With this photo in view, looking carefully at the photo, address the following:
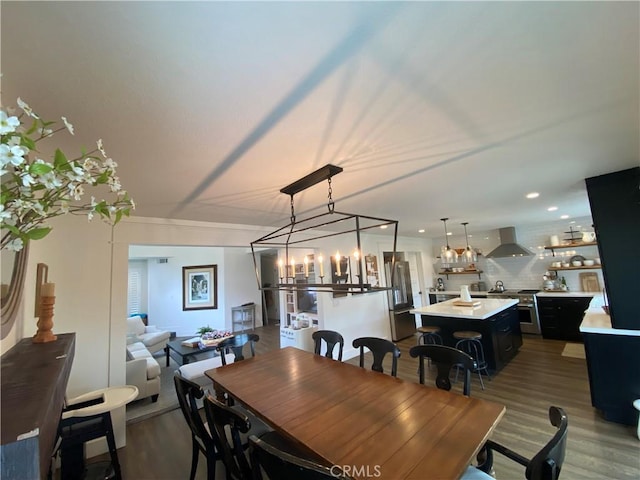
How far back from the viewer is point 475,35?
0.97 m

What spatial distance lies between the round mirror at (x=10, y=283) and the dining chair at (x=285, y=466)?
4.40ft

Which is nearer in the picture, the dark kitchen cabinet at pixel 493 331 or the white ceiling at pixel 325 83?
the white ceiling at pixel 325 83

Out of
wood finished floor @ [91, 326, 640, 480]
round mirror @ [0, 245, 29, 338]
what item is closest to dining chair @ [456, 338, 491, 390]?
wood finished floor @ [91, 326, 640, 480]

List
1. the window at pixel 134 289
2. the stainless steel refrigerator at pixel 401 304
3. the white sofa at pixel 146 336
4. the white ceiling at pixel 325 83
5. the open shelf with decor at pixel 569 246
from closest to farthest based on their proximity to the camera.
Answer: the white ceiling at pixel 325 83 < the open shelf with decor at pixel 569 246 < the white sofa at pixel 146 336 < the stainless steel refrigerator at pixel 401 304 < the window at pixel 134 289

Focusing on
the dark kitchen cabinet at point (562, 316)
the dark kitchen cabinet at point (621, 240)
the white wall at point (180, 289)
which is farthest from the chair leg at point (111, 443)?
the dark kitchen cabinet at point (562, 316)

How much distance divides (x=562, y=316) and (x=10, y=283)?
25.0 ft

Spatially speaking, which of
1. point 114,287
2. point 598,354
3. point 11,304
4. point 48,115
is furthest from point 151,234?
point 598,354

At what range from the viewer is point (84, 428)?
6.77 ft

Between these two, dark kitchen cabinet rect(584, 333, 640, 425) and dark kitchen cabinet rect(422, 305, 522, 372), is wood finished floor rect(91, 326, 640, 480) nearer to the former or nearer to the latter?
dark kitchen cabinet rect(584, 333, 640, 425)

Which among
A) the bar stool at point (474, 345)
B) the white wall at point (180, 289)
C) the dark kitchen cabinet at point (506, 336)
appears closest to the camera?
the bar stool at point (474, 345)

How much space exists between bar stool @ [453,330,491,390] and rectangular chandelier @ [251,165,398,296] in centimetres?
136

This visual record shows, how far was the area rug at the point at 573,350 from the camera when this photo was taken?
443 cm

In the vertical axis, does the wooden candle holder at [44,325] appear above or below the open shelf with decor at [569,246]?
below

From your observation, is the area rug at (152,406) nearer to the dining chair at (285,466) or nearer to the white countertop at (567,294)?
the dining chair at (285,466)
